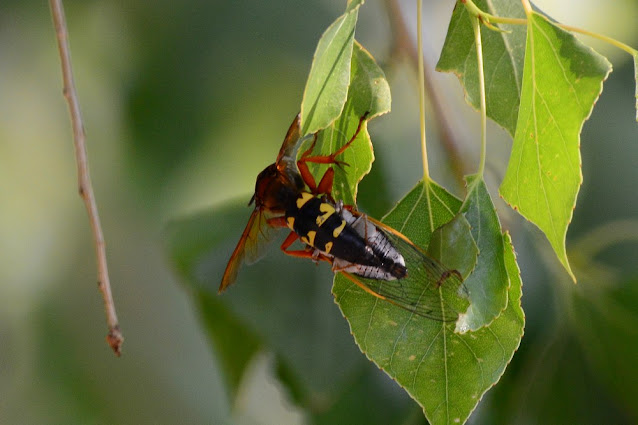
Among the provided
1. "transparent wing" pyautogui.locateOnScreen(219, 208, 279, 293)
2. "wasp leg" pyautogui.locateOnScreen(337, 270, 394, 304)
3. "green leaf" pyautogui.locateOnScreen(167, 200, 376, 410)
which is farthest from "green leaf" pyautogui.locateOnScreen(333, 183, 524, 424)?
"green leaf" pyautogui.locateOnScreen(167, 200, 376, 410)

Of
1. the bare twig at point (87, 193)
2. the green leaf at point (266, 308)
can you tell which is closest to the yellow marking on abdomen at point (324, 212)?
the bare twig at point (87, 193)

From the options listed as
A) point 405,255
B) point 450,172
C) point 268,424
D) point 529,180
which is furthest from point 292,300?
point 529,180

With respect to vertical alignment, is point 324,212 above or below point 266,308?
above

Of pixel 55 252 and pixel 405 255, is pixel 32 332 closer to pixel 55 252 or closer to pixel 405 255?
pixel 55 252

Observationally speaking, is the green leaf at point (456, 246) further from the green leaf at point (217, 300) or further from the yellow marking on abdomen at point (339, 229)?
the green leaf at point (217, 300)

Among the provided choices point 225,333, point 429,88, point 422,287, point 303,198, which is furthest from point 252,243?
point 429,88

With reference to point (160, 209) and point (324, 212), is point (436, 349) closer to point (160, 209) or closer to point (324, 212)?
point (324, 212)
